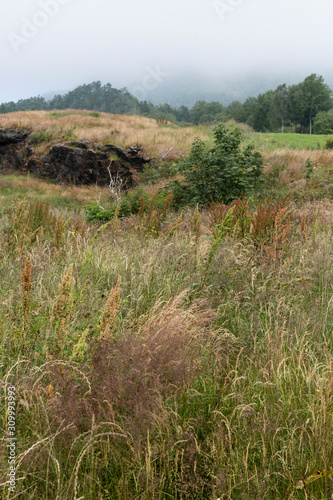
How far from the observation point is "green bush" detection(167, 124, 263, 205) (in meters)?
8.99

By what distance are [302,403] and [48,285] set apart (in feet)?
7.51

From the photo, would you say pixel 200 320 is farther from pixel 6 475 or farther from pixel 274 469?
pixel 6 475

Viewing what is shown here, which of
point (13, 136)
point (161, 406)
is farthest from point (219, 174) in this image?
point (13, 136)

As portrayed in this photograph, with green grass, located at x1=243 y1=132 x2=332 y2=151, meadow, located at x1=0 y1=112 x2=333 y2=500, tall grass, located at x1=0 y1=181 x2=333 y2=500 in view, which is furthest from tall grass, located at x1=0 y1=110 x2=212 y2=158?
tall grass, located at x1=0 y1=181 x2=333 y2=500

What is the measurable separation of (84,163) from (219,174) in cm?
1102

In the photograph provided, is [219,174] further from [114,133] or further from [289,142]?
[114,133]

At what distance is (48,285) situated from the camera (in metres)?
3.05

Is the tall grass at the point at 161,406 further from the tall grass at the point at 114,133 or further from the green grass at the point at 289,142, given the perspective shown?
the green grass at the point at 289,142

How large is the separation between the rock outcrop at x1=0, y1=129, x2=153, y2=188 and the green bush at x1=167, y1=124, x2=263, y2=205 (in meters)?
6.49

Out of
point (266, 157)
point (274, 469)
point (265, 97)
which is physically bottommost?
point (274, 469)

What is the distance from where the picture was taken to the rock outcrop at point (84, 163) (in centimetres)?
1670

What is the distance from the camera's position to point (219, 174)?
29.7 ft

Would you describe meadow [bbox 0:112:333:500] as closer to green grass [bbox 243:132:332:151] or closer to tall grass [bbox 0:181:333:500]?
tall grass [bbox 0:181:333:500]

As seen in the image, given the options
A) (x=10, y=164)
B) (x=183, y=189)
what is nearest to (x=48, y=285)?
(x=183, y=189)
